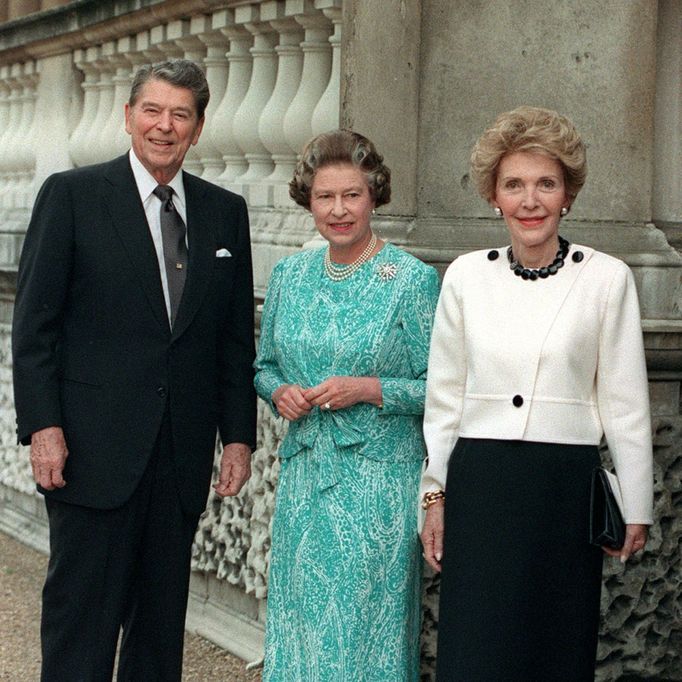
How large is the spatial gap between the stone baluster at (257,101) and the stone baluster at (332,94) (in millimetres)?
489

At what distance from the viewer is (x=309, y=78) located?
6.23 metres

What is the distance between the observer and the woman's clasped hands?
14.7 ft

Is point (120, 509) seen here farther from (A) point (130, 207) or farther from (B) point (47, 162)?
(B) point (47, 162)

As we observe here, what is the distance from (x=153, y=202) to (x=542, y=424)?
133 centimetres

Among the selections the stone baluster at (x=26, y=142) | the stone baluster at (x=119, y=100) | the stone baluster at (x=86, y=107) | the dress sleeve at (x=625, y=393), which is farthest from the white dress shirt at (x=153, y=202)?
the stone baluster at (x=26, y=142)

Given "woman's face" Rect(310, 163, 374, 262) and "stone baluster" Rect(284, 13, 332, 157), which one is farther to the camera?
"stone baluster" Rect(284, 13, 332, 157)

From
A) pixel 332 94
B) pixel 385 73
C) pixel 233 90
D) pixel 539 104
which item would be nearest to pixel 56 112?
pixel 233 90

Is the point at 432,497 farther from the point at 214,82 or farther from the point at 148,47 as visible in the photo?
the point at 148,47

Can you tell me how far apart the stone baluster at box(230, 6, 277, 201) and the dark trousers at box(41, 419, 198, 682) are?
2044 millimetres

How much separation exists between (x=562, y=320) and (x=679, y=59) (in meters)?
2.20

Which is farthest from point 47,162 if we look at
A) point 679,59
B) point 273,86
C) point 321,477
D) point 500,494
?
point 500,494

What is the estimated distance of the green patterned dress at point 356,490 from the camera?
14.9ft

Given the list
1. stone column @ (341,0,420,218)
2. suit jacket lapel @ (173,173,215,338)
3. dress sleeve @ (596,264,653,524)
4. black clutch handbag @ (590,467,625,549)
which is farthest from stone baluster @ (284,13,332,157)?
black clutch handbag @ (590,467,625,549)

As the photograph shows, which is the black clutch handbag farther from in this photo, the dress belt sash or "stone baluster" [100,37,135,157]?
"stone baluster" [100,37,135,157]
